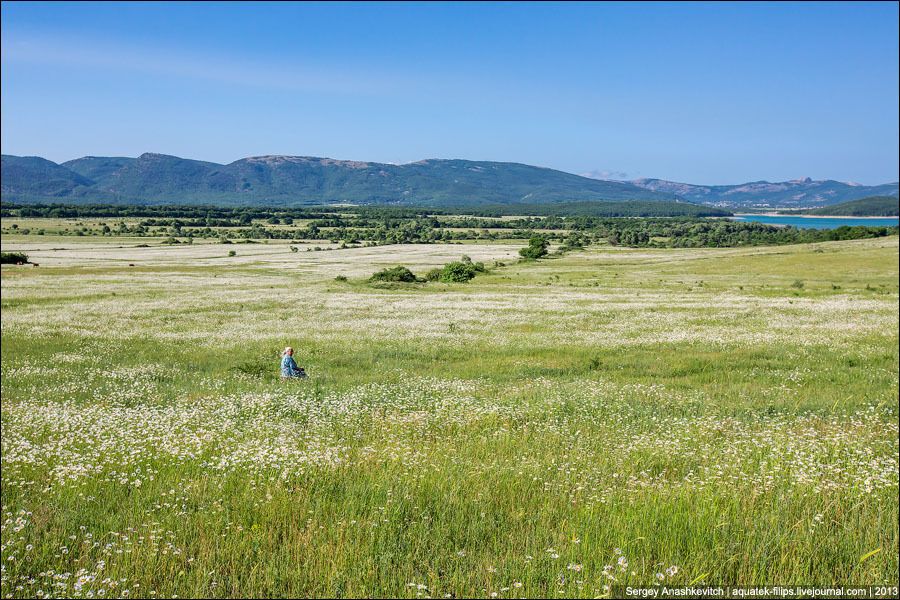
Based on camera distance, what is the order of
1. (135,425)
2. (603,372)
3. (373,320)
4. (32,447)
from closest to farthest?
1. (32,447)
2. (135,425)
3. (603,372)
4. (373,320)

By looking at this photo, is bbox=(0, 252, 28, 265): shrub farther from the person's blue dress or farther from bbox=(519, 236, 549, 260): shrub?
the person's blue dress

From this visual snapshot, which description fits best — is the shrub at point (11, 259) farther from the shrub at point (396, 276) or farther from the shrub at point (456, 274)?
the shrub at point (456, 274)

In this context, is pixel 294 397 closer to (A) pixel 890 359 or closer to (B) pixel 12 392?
(B) pixel 12 392

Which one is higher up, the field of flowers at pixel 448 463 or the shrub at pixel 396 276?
the shrub at pixel 396 276

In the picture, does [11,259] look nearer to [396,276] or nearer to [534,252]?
[396,276]

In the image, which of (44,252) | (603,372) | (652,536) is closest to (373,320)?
(603,372)

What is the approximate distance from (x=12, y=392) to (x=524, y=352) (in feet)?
57.3

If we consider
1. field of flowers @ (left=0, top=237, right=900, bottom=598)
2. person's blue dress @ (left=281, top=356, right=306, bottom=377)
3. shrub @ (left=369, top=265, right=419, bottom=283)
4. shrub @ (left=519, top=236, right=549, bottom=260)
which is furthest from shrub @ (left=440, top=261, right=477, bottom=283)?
person's blue dress @ (left=281, top=356, right=306, bottom=377)

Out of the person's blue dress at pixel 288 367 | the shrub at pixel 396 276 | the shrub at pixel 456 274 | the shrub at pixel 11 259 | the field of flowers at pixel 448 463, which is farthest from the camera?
the shrub at pixel 11 259

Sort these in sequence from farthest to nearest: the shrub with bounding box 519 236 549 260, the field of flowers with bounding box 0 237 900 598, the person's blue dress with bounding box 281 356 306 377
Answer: the shrub with bounding box 519 236 549 260 → the person's blue dress with bounding box 281 356 306 377 → the field of flowers with bounding box 0 237 900 598

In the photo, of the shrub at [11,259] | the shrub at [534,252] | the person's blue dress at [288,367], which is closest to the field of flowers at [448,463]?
the person's blue dress at [288,367]

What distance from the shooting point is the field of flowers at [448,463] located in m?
5.46

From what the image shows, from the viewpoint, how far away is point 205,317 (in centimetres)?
3675

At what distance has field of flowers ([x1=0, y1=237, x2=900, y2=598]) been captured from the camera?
5.46 meters
